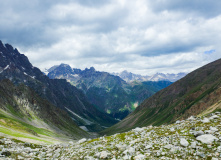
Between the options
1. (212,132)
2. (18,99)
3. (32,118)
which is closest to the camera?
(212,132)

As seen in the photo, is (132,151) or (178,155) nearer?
(178,155)

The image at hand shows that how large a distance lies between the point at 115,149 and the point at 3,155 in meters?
16.3

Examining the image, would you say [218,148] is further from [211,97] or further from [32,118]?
[32,118]

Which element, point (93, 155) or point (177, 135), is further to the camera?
point (93, 155)

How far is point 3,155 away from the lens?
23.7 meters

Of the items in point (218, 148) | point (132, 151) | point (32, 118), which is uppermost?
point (218, 148)

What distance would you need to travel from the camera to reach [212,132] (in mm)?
17781

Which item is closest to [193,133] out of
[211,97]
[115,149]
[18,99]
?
[115,149]

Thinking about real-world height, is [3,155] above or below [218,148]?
below

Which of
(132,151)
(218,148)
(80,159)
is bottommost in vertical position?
(80,159)

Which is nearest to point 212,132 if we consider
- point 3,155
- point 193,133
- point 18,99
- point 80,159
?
point 193,133

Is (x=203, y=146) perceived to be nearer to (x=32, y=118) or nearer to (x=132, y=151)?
(x=132, y=151)

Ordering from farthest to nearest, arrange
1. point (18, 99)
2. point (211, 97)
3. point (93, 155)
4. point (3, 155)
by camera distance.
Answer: point (18, 99) < point (211, 97) < point (3, 155) < point (93, 155)

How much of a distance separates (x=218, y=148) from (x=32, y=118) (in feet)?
664
